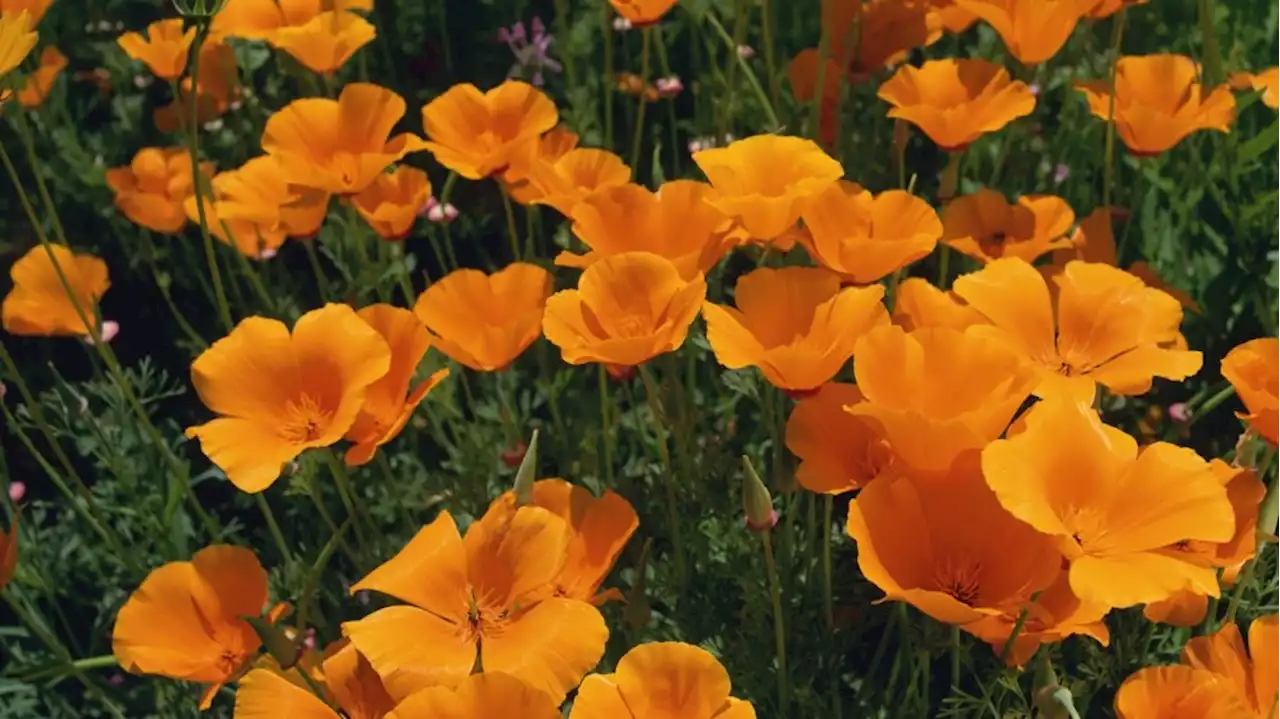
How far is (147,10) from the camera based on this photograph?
269cm

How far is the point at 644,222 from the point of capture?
4.50ft

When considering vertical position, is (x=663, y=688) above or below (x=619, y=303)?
below

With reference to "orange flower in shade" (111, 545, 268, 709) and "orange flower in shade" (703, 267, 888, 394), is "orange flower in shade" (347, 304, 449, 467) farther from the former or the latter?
"orange flower in shade" (703, 267, 888, 394)

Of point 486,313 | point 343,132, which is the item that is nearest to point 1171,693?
point 486,313

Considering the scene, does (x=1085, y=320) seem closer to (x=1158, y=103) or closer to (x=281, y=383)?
(x=1158, y=103)

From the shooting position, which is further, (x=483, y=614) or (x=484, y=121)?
(x=484, y=121)

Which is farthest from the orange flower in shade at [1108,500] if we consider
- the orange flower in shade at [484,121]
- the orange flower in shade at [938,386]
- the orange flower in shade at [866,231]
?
the orange flower in shade at [484,121]

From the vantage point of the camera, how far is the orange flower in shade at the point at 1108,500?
94 centimetres

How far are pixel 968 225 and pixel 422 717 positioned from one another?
107 cm

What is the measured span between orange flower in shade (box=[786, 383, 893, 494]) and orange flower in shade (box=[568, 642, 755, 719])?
227 mm

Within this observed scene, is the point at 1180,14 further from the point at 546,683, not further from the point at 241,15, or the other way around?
the point at 546,683

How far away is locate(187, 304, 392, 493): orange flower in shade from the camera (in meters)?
1.24

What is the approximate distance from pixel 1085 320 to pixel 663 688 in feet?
2.17

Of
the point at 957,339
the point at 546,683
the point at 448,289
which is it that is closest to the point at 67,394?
the point at 448,289
